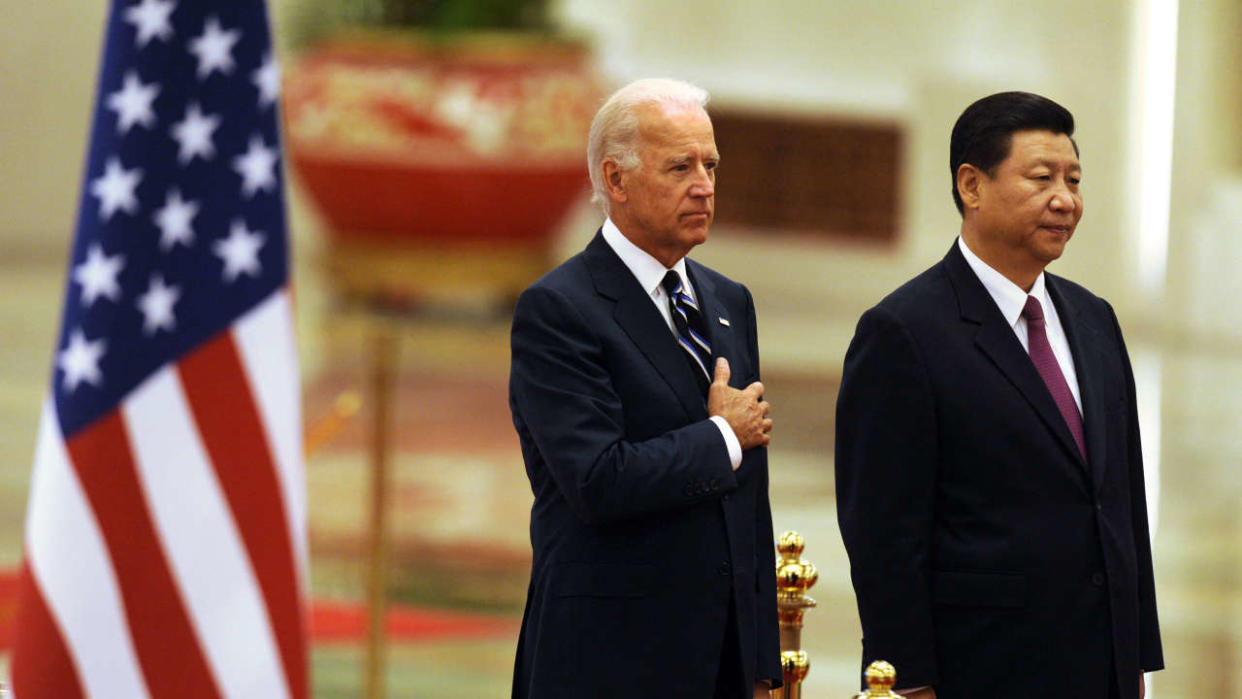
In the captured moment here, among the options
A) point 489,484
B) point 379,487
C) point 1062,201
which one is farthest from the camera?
point 489,484

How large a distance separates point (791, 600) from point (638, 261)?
79 centimetres

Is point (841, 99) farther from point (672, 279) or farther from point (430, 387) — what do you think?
point (672, 279)

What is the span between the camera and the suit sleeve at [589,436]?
2781 millimetres

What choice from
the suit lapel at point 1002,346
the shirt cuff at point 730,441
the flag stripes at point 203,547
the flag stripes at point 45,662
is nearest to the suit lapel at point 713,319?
the shirt cuff at point 730,441

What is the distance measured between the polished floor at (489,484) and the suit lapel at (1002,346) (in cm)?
253

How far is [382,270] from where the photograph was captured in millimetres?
12531

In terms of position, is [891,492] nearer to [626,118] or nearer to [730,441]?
[730,441]

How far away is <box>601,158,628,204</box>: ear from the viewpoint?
115 inches

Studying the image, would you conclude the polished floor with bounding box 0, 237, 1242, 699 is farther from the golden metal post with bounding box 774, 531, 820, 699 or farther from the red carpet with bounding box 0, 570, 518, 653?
the golden metal post with bounding box 774, 531, 820, 699

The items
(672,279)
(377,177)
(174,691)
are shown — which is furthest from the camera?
(377,177)

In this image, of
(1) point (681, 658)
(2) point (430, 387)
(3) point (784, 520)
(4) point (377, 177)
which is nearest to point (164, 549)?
(1) point (681, 658)

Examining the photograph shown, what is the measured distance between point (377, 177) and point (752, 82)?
3061mm

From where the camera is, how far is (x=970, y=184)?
3074mm

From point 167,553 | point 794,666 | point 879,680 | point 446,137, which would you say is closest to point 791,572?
point 794,666
